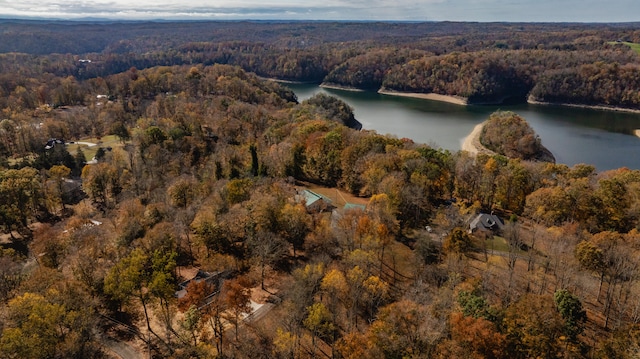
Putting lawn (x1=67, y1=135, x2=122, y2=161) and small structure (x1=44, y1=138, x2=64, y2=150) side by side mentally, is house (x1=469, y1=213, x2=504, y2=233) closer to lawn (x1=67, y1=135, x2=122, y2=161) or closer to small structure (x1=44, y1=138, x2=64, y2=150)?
lawn (x1=67, y1=135, x2=122, y2=161)

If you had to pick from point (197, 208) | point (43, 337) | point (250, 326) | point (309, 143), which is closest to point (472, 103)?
point (309, 143)

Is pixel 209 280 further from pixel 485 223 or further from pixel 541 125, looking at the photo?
pixel 541 125

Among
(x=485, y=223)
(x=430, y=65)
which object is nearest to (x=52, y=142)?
(x=485, y=223)

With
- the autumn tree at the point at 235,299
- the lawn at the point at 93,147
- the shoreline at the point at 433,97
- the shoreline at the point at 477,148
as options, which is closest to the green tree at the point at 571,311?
the autumn tree at the point at 235,299

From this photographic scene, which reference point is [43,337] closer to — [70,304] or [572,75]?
[70,304]

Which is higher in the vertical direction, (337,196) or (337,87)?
(337,196)

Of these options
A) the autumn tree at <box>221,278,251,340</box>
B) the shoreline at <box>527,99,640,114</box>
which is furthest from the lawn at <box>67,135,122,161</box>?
the shoreline at <box>527,99,640,114</box>
